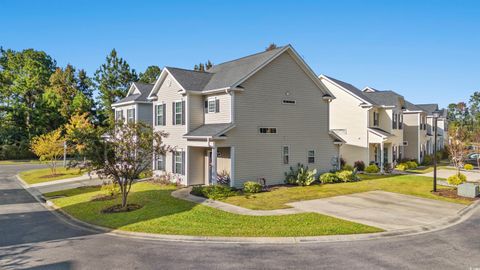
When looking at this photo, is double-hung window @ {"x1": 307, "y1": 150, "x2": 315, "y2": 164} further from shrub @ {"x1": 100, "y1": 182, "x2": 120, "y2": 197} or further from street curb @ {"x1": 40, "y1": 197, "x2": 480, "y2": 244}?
shrub @ {"x1": 100, "y1": 182, "x2": 120, "y2": 197}

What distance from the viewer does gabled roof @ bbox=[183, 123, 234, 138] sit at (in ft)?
64.5

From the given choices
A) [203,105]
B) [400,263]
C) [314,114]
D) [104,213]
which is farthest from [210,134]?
[400,263]

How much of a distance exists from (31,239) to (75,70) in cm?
6108

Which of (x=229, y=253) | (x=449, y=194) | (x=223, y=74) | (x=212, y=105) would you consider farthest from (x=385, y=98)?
(x=229, y=253)

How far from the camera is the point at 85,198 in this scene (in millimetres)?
19016

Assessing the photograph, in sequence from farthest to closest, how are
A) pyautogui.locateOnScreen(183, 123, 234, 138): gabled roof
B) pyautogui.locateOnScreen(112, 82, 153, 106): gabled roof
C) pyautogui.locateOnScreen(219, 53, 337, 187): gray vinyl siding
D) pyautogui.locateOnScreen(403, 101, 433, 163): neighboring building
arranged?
pyautogui.locateOnScreen(403, 101, 433, 163): neighboring building, pyautogui.locateOnScreen(112, 82, 153, 106): gabled roof, pyautogui.locateOnScreen(219, 53, 337, 187): gray vinyl siding, pyautogui.locateOnScreen(183, 123, 234, 138): gabled roof

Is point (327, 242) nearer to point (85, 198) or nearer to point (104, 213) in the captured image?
point (104, 213)

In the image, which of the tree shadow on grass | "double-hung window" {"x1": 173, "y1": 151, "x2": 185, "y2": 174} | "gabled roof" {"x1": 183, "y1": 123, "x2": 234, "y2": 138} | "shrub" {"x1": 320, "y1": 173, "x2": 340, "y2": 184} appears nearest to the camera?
the tree shadow on grass

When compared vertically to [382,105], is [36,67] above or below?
above

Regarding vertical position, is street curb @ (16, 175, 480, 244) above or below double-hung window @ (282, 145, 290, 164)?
below

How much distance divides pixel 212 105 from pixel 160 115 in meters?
5.28

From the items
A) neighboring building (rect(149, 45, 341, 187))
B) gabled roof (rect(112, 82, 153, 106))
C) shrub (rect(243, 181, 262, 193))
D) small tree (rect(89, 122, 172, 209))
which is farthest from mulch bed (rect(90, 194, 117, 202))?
gabled roof (rect(112, 82, 153, 106))

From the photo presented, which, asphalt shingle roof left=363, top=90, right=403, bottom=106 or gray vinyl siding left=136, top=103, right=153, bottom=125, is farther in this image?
asphalt shingle roof left=363, top=90, right=403, bottom=106

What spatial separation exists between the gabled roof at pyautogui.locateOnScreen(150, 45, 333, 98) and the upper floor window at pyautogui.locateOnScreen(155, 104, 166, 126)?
1.27 metres
